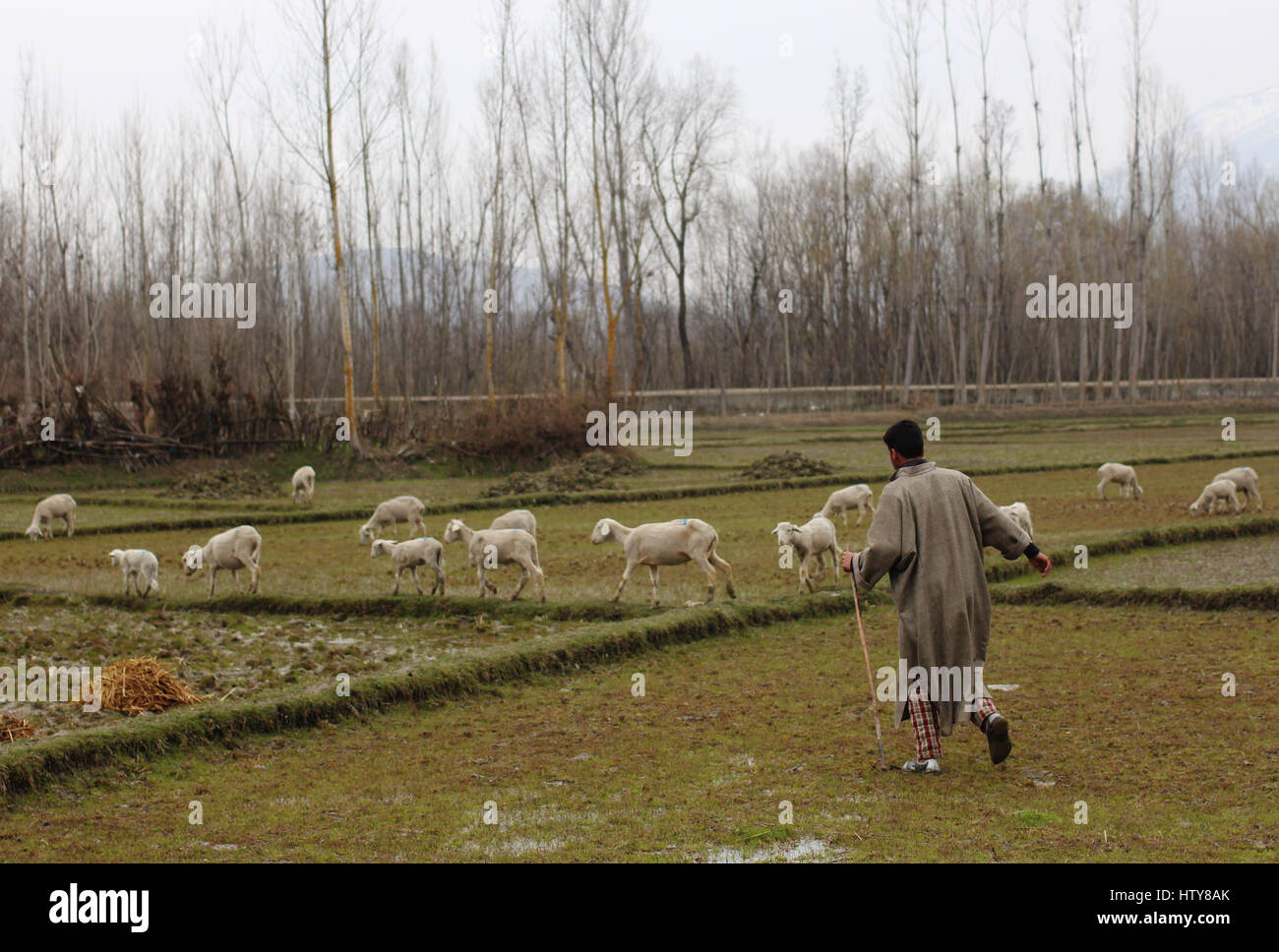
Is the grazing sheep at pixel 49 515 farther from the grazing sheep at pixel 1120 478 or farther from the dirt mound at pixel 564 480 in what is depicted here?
the grazing sheep at pixel 1120 478

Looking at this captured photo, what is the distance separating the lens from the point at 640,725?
931 cm

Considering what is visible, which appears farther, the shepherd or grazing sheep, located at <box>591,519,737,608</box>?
grazing sheep, located at <box>591,519,737,608</box>

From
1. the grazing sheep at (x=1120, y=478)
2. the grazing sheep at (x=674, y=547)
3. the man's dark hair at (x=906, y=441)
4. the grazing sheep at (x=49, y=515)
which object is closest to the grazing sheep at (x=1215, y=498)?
the grazing sheep at (x=1120, y=478)

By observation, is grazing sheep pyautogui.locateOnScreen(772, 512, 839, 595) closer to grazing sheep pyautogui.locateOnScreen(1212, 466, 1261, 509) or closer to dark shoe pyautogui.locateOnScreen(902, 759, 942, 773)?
dark shoe pyautogui.locateOnScreen(902, 759, 942, 773)

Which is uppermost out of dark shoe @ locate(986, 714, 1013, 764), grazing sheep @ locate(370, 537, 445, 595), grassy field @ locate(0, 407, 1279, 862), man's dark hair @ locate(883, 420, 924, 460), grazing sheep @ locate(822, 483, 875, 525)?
man's dark hair @ locate(883, 420, 924, 460)

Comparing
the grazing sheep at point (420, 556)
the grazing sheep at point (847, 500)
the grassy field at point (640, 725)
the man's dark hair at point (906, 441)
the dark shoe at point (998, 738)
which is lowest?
the grassy field at point (640, 725)

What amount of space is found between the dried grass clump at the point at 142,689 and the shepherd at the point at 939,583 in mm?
5968

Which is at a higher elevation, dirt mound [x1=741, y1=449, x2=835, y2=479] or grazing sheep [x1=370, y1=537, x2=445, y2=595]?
dirt mound [x1=741, y1=449, x2=835, y2=479]

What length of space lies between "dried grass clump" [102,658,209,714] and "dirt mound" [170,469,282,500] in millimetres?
20969

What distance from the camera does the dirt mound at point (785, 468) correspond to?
103 feet

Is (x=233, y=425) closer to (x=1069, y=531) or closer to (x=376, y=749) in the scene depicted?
(x=1069, y=531)

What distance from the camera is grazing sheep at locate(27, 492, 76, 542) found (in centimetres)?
2323

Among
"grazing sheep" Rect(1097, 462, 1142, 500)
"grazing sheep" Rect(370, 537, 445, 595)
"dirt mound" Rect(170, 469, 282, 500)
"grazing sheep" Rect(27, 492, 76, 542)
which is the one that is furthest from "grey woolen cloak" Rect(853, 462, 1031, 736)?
"dirt mound" Rect(170, 469, 282, 500)

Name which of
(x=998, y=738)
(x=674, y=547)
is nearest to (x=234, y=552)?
(x=674, y=547)
